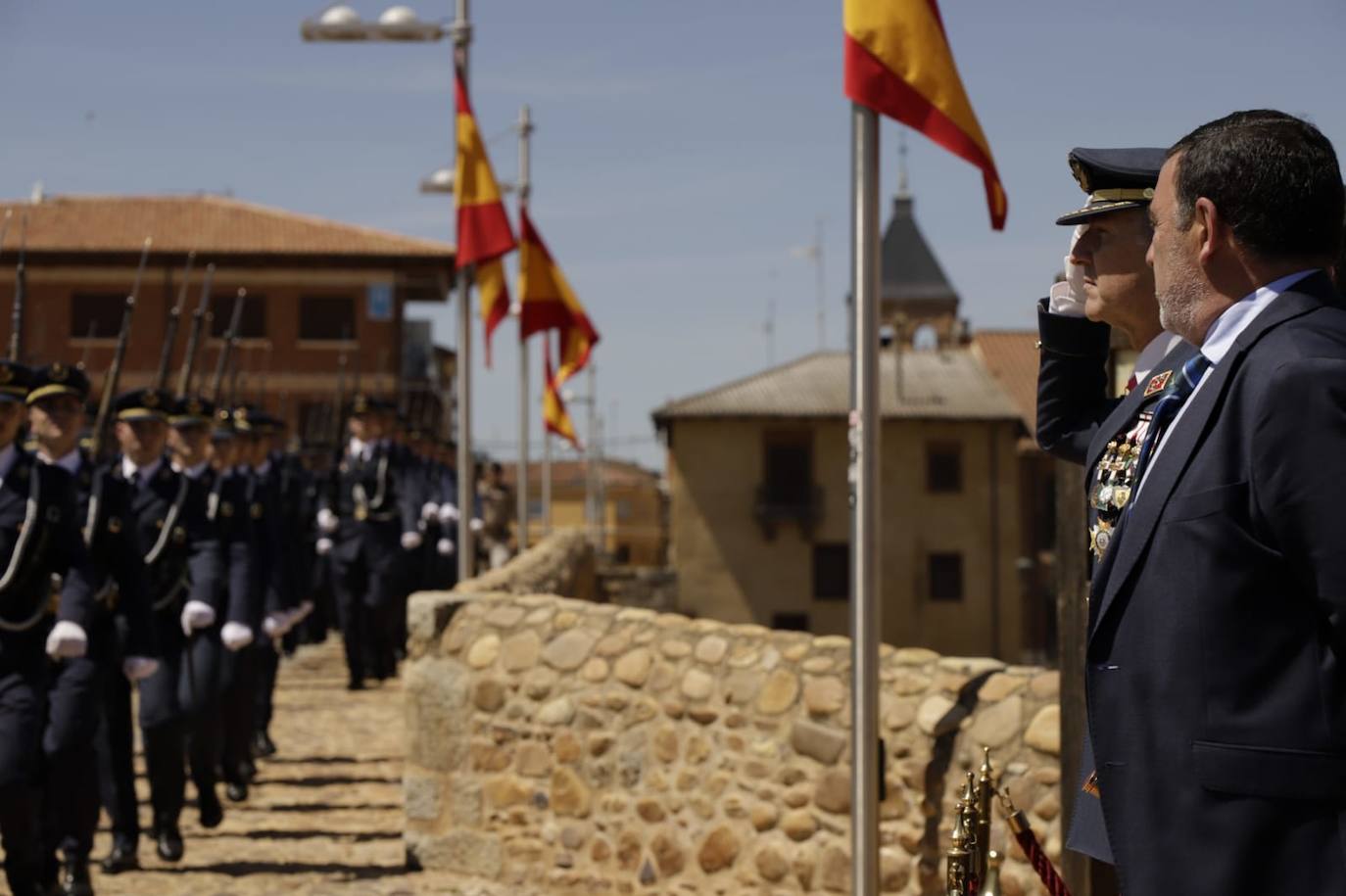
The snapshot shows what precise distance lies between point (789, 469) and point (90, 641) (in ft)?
187

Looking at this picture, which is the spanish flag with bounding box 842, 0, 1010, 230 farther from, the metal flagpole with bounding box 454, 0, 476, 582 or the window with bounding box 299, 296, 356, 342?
the window with bounding box 299, 296, 356, 342

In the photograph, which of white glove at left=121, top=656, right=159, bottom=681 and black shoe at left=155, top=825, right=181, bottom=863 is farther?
black shoe at left=155, top=825, right=181, bottom=863

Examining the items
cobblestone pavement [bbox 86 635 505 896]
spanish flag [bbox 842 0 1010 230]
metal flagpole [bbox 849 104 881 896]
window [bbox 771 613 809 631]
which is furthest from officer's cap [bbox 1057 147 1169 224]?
window [bbox 771 613 809 631]

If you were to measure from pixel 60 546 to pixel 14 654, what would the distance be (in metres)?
0.56

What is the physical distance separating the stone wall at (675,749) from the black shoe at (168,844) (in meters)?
1.23

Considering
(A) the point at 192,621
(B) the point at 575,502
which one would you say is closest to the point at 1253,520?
(A) the point at 192,621

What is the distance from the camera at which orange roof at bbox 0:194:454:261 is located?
54.2 metres

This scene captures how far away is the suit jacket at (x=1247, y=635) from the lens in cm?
312

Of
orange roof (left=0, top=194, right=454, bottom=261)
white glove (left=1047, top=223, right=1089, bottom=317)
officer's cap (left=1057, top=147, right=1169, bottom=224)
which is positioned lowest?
white glove (left=1047, top=223, right=1089, bottom=317)

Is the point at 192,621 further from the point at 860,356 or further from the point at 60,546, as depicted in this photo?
the point at 860,356

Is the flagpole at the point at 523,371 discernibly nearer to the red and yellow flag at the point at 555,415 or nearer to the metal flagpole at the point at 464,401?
the red and yellow flag at the point at 555,415

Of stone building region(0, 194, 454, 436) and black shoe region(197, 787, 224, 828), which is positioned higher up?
stone building region(0, 194, 454, 436)

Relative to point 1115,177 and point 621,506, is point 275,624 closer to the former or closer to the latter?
point 1115,177

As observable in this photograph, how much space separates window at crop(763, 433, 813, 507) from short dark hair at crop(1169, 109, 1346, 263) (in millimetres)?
61525
